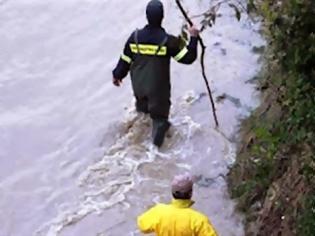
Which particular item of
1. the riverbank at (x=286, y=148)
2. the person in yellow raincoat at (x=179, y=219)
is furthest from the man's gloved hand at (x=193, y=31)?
the person in yellow raincoat at (x=179, y=219)

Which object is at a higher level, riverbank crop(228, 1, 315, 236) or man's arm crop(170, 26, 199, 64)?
man's arm crop(170, 26, 199, 64)

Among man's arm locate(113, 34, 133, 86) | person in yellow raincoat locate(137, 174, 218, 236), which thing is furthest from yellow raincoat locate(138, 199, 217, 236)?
man's arm locate(113, 34, 133, 86)

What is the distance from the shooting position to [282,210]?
23.5 feet

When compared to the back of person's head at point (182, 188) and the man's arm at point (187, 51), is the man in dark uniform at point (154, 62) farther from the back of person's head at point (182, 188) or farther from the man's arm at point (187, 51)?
the back of person's head at point (182, 188)

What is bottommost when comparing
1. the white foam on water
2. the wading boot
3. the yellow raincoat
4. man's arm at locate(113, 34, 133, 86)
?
the white foam on water

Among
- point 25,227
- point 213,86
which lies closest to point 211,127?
point 213,86

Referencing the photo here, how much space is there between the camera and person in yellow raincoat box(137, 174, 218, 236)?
6477mm

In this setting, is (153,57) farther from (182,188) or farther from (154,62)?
(182,188)

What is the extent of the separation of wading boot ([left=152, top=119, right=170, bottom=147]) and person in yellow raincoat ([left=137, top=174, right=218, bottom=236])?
3.43m

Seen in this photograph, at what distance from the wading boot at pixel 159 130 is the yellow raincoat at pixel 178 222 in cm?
345

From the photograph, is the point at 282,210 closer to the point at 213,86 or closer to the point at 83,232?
the point at 83,232

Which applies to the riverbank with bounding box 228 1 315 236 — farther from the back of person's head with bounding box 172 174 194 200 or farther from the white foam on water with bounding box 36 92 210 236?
the white foam on water with bounding box 36 92 210 236

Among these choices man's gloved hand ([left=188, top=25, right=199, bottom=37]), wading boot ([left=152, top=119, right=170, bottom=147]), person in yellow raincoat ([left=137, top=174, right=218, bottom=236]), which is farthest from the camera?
wading boot ([left=152, top=119, right=170, bottom=147])

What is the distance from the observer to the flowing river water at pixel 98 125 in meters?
9.16
